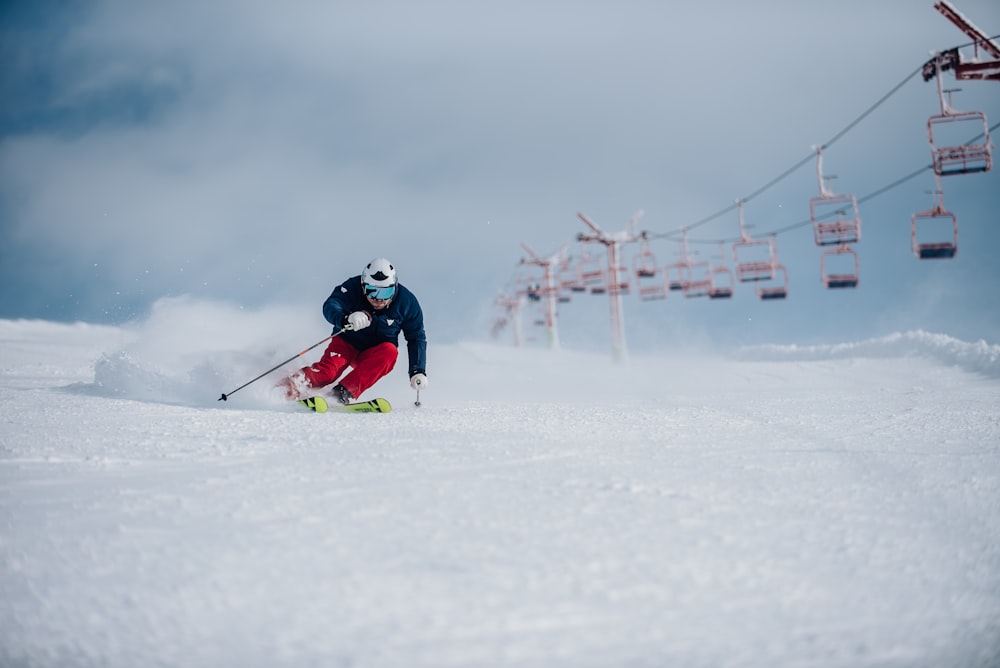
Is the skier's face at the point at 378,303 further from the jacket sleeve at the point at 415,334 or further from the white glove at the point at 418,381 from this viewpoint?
the white glove at the point at 418,381

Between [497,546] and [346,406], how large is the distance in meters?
4.33

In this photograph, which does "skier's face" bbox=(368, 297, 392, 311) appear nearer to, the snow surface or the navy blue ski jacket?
the navy blue ski jacket

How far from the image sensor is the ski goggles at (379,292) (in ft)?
21.5

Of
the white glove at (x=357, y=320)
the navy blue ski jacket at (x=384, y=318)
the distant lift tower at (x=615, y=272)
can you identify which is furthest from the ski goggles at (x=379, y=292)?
the distant lift tower at (x=615, y=272)

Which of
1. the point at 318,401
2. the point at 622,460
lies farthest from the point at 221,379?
the point at 622,460

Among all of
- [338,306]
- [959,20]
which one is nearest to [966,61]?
[959,20]

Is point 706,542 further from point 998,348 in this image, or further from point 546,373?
point 998,348

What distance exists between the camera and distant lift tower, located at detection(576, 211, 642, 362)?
83.5 feet

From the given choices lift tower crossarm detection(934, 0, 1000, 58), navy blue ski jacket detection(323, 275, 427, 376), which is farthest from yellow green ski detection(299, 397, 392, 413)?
lift tower crossarm detection(934, 0, 1000, 58)

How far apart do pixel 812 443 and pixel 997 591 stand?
2.29m

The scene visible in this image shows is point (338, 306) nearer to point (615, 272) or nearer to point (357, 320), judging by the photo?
point (357, 320)

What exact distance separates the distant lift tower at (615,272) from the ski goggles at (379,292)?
18441 mm

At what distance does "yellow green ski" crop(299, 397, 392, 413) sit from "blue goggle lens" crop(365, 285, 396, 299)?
94cm

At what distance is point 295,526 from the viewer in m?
2.46
